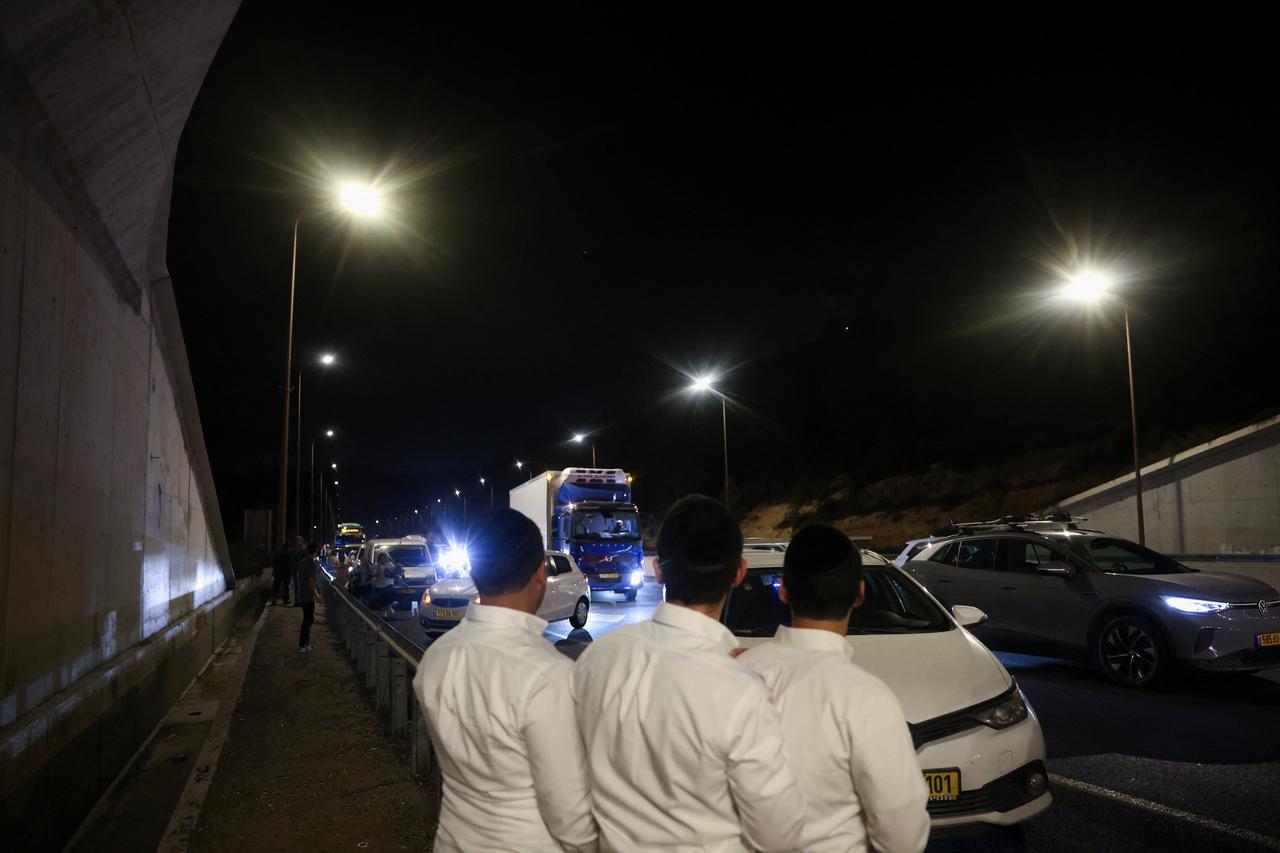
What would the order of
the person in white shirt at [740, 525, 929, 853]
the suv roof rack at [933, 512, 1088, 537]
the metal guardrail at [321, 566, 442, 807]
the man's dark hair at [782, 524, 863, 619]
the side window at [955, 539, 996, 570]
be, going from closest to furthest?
the person in white shirt at [740, 525, 929, 853] < the man's dark hair at [782, 524, 863, 619] < the metal guardrail at [321, 566, 442, 807] < the side window at [955, 539, 996, 570] < the suv roof rack at [933, 512, 1088, 537]

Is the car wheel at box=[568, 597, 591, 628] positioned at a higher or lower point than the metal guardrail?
lower

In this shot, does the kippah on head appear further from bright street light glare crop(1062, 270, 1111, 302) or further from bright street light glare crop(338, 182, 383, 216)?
bright street light glare crop(1062, 270, 1111, 302)

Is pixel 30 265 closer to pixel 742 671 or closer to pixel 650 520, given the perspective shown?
pixel 742 671

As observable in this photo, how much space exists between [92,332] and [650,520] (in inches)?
2495

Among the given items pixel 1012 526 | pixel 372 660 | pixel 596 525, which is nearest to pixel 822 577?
pixel 372 660

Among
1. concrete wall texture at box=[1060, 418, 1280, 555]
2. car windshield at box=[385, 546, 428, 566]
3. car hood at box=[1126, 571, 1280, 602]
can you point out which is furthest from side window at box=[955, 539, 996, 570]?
concrete wall texture at box=[1060, 418, 1280, 555]

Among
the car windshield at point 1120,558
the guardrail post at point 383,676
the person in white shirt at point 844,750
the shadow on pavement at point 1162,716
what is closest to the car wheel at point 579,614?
the guardrail post at point 383,676

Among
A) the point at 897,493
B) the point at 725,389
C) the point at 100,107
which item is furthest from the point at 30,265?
the point at 725,389

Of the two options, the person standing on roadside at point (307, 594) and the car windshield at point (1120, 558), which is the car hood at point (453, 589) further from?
the car windshield at point (1120, 558)

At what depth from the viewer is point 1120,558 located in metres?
10.3

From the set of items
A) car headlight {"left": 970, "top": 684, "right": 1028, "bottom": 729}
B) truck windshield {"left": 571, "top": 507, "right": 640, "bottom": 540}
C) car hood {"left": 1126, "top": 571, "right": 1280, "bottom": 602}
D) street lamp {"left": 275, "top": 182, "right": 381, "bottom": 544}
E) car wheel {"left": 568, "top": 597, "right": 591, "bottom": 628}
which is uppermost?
street lamp {"left": 275, "top": 182, "right": 381, "bottom": 544}

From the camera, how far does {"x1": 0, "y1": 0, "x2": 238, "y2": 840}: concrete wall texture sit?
16.3 ft

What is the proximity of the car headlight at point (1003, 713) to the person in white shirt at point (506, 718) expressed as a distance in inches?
120

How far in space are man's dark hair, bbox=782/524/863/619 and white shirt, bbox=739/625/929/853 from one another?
168mm
